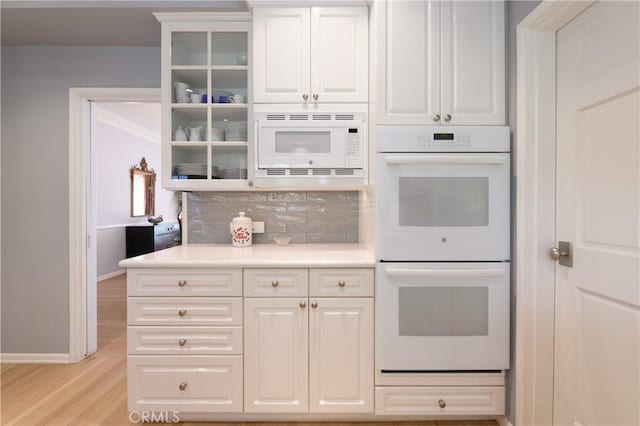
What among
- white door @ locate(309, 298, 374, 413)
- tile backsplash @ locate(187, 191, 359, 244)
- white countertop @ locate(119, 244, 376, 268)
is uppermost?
tile backsplash @ locate(187, 191, 359, 244)

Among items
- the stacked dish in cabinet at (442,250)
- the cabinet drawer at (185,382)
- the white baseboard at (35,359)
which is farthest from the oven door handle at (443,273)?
the white baseboard at (35,359)

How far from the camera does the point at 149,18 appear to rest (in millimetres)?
2199

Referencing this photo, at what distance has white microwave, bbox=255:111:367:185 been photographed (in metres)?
2.06

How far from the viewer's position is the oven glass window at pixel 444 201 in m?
1.78

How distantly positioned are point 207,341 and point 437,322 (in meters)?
1.19

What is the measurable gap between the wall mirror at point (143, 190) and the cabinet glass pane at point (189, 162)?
15.7ft

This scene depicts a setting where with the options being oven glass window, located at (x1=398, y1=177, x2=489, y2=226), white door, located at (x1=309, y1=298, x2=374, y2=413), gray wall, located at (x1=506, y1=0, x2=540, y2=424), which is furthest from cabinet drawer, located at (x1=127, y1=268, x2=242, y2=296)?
gray wall, located at (x1=506, y1=0, x2=540, y2=424)

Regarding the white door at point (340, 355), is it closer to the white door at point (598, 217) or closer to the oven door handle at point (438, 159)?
the oven door handle at point (438, 159)

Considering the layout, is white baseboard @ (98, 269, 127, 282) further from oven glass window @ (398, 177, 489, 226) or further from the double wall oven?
oven glass window @ (398, 177, 489, 226)

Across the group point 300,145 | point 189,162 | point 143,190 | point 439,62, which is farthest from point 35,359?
point 143,190

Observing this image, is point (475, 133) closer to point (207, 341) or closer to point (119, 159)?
point (207, 341)

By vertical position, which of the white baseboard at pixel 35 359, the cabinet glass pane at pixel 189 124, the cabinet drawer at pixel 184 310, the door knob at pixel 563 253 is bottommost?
the white baseboard at pixel 35 359

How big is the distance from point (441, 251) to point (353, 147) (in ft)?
2.51

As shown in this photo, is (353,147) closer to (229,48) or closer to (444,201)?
(444,201)
